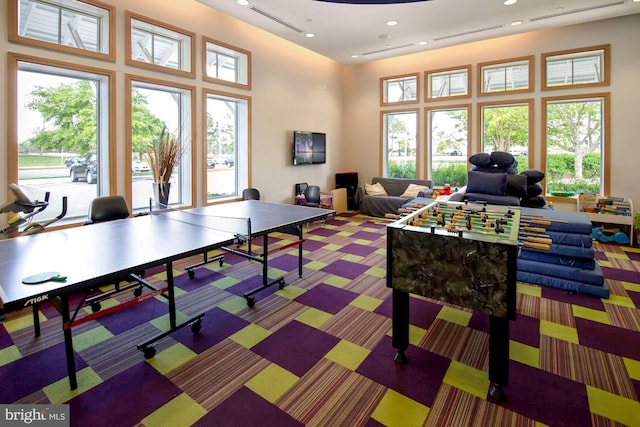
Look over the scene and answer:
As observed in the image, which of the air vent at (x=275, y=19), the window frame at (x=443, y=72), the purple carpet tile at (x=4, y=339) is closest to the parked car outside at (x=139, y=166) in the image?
the purple carpet tile at (x=4, y=339)

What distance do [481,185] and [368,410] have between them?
4.78m

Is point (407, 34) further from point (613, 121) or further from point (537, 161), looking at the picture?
point (613, 121)

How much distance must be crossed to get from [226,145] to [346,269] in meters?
3.38

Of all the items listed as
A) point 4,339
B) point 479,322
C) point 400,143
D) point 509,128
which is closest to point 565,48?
point 509,128

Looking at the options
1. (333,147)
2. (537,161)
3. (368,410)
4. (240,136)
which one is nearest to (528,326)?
(368,410)

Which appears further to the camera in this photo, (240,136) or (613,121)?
(240,136)

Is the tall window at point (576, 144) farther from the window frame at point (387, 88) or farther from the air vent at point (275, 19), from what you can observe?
the air vent at point (275, 19)

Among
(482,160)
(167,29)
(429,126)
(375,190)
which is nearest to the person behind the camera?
(167,29)

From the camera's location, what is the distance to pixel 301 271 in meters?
4.02

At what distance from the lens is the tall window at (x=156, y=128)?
4824mm

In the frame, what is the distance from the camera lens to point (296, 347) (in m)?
2.55

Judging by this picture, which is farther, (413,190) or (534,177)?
(413,190)

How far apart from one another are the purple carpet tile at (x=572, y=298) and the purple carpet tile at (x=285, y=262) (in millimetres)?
2789

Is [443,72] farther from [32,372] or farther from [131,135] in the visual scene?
[32,372]
